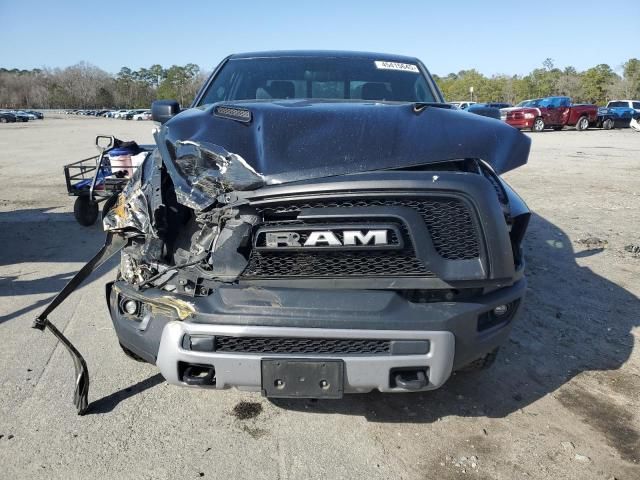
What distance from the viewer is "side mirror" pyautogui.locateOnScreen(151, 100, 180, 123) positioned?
384cm

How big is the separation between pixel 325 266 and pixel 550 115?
28715mm

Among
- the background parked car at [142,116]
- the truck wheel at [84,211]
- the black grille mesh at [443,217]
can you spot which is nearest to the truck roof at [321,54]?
the black grille mesh at [443,217]

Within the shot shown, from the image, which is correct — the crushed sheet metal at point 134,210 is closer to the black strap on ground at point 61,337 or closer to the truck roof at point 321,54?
the black strap on ground at point 61,337

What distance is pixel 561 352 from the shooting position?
11.7 ft

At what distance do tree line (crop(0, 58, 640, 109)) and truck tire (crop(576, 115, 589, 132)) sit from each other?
1354 inches

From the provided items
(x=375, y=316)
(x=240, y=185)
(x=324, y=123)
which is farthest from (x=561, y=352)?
(x=240, y=185)

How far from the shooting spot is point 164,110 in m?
3.86

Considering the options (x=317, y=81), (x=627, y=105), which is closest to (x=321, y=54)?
(x=317, y=81)

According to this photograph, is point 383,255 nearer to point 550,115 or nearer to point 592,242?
point 592,242

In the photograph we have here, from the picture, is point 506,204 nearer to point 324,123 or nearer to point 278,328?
point 324,123

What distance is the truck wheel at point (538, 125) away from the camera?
27.5 meters

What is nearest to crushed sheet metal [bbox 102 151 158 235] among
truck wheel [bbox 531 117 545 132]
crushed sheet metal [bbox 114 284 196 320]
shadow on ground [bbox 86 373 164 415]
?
crushed sheet metal [bbox 114 284 196 320]

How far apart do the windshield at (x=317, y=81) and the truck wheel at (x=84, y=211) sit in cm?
362

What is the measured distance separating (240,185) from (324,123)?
1.99 ft
